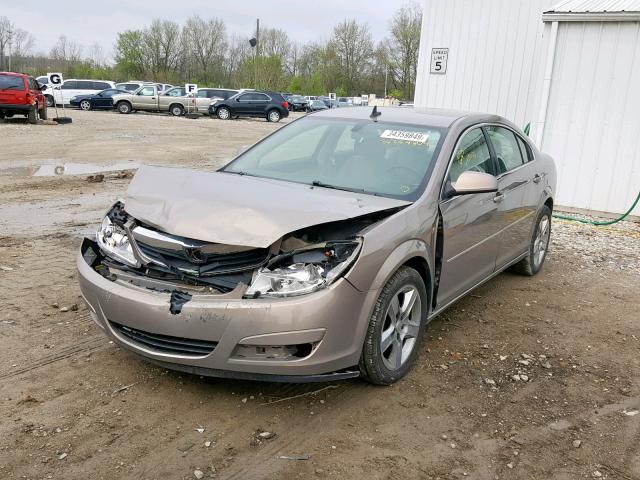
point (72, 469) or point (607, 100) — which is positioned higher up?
point (607, 100)

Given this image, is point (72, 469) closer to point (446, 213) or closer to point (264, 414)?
point (264, 414)

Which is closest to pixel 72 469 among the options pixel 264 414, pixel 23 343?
pixel 264 414

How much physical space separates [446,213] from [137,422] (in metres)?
2.29

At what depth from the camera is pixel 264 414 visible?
336 centimetres

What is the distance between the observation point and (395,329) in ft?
12.1

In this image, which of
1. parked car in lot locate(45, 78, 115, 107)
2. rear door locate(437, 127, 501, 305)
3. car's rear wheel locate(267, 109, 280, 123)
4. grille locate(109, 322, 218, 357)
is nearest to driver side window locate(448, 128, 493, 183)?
rear door locate(437, 127, 501, 305)

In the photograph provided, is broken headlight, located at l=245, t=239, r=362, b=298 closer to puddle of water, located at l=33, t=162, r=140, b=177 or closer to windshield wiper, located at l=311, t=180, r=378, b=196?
windshield wiper, located at l=311, t=180, r=378, b=196

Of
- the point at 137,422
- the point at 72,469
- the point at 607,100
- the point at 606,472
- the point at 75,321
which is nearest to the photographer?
the point at 72,469

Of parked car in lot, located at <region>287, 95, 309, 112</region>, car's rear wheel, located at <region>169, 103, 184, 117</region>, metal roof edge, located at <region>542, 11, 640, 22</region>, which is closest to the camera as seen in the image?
metal roof edge, located at <region>542, 11, 640, 22</region>

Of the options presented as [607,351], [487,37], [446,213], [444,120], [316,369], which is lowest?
[607,351]

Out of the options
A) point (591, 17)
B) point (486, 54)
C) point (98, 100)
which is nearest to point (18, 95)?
point (98, 100)

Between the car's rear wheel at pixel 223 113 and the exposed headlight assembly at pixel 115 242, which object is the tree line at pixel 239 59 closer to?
the car's rear wheel at pixel 223 113

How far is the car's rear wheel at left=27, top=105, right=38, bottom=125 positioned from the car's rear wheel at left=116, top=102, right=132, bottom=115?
1204cm

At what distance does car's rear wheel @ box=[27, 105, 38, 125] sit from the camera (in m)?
22.3
